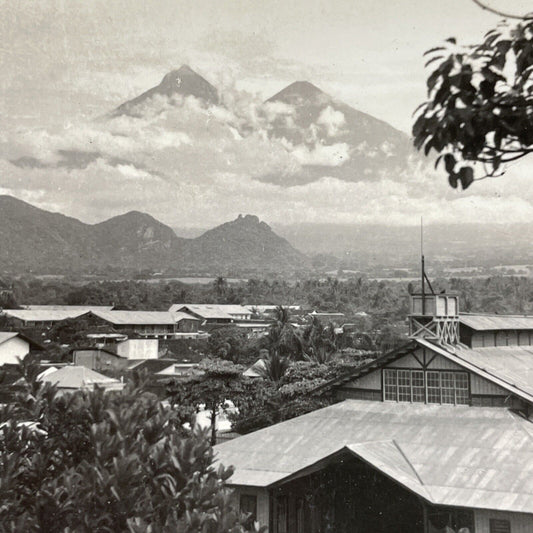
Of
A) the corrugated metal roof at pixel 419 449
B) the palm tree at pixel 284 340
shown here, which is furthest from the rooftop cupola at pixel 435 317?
the palm tree at pixel 284 340

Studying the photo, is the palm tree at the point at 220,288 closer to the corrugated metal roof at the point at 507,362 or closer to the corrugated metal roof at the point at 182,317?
the corrugated metal roof at the point at 182,317

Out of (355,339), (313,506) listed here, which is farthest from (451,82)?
(355,339)

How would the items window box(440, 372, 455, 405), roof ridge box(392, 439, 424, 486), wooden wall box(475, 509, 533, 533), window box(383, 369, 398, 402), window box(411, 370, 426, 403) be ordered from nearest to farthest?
wooden wall box(475, 509, 533, 533), roof ridge box(392, 439, 424, 486), window box(440, 372, 455, 405), window box(411, 370, 426, 403), window box(383, 369, 398, 402)

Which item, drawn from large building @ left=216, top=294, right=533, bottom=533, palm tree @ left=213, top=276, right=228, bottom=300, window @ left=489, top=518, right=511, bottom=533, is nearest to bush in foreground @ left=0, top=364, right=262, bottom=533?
Result: large building @ left=216, top=294, right=533, bottom=533

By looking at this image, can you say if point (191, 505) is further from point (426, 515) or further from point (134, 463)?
point (426, 515)

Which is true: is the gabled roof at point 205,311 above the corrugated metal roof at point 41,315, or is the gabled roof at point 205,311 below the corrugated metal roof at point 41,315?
below

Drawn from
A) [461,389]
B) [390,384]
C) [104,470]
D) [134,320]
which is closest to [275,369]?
[390,384]

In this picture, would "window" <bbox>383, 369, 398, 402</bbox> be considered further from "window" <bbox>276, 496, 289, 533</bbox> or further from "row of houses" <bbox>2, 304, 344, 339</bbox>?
"row of houses" <bbox>2, 304, 344, 339</bbox>
